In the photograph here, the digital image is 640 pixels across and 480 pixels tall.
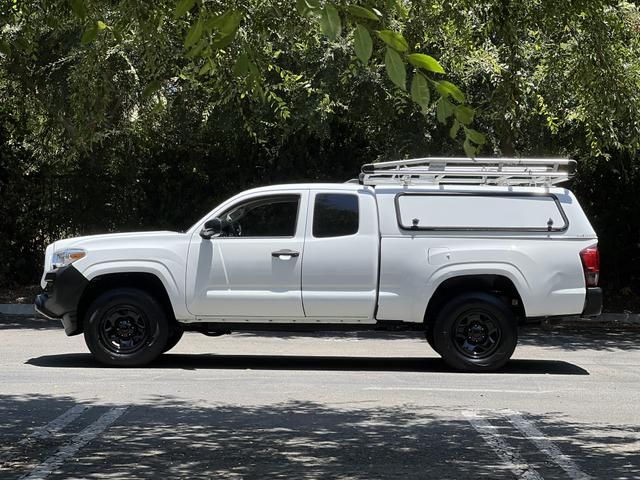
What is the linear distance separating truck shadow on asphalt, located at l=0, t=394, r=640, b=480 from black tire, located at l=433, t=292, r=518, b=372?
2187mm

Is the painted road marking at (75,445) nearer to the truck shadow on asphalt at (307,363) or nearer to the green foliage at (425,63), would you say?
the truck shadow on asphalt at (307,363)

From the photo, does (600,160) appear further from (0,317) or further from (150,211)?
(0,317)

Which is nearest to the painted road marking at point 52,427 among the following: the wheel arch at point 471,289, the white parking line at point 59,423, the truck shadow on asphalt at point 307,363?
the white parking line at point 59,423

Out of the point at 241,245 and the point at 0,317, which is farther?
the point at 0,317

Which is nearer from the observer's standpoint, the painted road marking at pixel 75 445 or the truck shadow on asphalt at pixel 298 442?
the painted road marking at pixel 75 445

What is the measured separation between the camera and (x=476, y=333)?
11320 mm

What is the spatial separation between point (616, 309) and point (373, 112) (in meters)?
5.89

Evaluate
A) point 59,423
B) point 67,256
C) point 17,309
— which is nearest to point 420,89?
point 59,423

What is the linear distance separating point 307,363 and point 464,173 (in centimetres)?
282

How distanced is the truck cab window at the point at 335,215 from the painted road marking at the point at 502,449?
3.14 meters

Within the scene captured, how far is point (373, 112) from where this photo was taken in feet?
56.3

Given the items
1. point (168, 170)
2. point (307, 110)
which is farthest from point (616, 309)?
point (168, 170)

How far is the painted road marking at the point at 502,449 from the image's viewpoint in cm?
667

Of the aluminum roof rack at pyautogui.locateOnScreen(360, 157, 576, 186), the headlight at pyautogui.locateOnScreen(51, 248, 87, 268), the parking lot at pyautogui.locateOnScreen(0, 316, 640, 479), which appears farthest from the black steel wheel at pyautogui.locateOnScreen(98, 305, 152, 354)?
the aluminum roof rack at pyautogui.locateOnScreen(360, 157, 576, 186)
